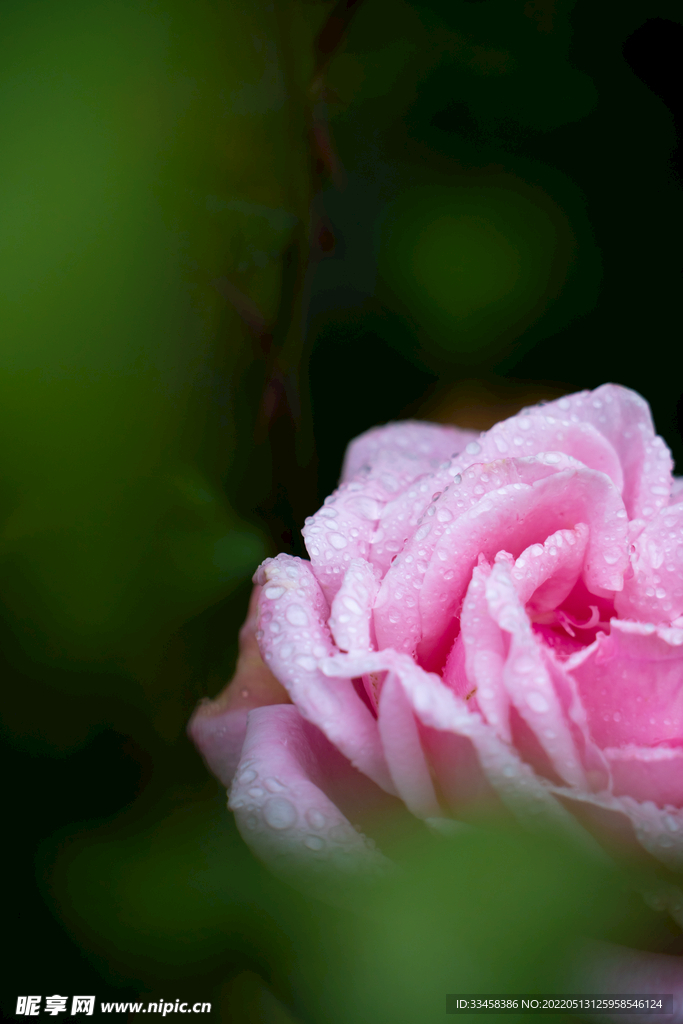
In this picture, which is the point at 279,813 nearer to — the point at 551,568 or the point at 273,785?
the point at 273,785

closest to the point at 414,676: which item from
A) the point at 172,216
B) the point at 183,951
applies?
the point at 183,951

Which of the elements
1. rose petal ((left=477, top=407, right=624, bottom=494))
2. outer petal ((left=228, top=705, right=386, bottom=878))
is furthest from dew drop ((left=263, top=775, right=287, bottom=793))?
rose petal ((left=477, top=407, right=624, bottom=494))

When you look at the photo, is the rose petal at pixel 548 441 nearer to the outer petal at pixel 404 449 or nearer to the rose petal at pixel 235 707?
the outer petal at pixel 404 449

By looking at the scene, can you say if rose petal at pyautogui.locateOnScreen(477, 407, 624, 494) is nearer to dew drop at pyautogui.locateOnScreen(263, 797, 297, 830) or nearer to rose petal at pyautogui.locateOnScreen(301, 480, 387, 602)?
rose petal at pyautogui.locateOnScreen(301, 480, 387, 602)

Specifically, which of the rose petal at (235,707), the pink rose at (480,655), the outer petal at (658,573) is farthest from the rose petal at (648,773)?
the rose petal at (235,707)

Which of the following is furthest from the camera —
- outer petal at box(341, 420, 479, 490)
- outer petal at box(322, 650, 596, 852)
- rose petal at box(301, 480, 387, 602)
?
outer petal at box(341, 420, 479, 490)

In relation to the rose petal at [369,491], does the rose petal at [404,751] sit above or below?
below
